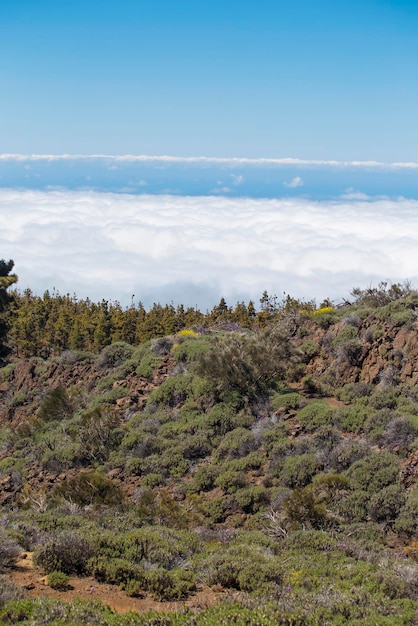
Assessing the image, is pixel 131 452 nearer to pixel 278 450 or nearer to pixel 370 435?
pixel 278 450

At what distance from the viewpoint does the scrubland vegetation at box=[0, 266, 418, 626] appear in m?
7.39

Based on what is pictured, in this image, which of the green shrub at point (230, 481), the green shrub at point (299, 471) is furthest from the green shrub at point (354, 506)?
the green shrub at point (230, 481)

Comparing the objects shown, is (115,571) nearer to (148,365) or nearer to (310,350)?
(310,350)

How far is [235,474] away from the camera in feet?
44.6

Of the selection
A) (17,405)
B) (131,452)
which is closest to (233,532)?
(131,452)

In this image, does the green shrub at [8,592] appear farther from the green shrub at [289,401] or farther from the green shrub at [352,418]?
the green shrub at [289,401]

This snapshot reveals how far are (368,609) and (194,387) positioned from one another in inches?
468

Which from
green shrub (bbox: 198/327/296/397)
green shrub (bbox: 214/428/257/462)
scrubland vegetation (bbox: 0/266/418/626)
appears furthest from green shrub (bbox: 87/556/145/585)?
green shrub (bbox: 198/327/296/397)

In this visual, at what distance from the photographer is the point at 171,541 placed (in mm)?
9164

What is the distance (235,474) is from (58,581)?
677cm

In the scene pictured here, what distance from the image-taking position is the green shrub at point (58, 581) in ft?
23.8

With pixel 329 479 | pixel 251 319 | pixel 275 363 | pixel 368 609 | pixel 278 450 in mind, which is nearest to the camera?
pixel 368 609

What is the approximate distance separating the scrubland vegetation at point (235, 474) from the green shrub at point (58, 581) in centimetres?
2

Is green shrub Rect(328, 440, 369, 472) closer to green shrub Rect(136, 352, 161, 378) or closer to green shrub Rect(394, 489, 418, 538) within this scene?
green shrub Rect(394, 489, 418, 538)
